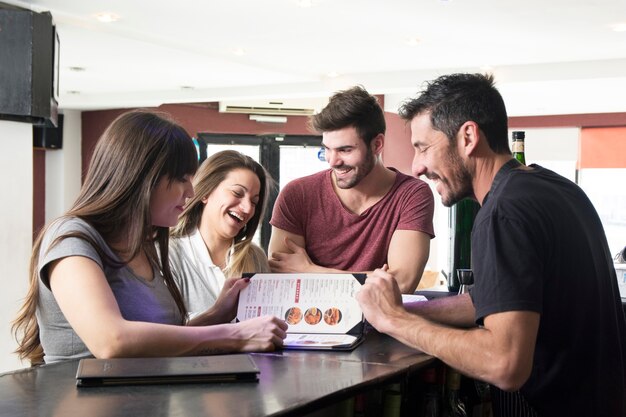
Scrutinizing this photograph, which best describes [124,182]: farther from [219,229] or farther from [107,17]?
[107,17]

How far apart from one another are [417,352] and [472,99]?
1.94ft

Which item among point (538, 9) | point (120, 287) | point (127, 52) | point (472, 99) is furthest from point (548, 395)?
point (127, 52)

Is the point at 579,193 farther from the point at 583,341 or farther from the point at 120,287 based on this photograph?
the point at 120,287

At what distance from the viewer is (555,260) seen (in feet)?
5.21

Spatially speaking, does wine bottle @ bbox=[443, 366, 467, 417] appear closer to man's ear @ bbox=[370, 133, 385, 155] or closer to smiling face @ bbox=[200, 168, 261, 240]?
smiling face @ bbox=[200, 168, 261, 240]

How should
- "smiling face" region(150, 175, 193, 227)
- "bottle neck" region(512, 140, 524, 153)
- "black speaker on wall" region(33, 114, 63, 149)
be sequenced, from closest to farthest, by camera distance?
"smiling face" region(150, 175, 193, 227) < "bottle neck" region(512, 140, 524, 153) < "black speaker on wall" region(33, 114, 63, 149)

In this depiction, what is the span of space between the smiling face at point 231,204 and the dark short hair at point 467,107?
33.5 inches

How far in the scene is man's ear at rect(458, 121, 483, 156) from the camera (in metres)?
1.82

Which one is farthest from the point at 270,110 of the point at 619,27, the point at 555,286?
the point at 555,286

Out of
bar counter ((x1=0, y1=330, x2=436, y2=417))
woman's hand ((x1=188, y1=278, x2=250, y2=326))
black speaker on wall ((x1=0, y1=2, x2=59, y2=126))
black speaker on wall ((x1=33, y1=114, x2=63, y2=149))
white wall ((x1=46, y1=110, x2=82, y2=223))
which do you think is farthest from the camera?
white wall ((x1=46, y1=110, x2=82, y2=223))

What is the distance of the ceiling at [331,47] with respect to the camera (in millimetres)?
6219

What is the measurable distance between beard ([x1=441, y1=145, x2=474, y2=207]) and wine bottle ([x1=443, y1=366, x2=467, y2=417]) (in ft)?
1.32

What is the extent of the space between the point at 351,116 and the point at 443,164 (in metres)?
0.95

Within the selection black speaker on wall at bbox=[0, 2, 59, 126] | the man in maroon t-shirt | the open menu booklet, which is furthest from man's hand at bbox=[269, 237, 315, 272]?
black speaker on wall at bbox=[0, 2, 59, 126]
